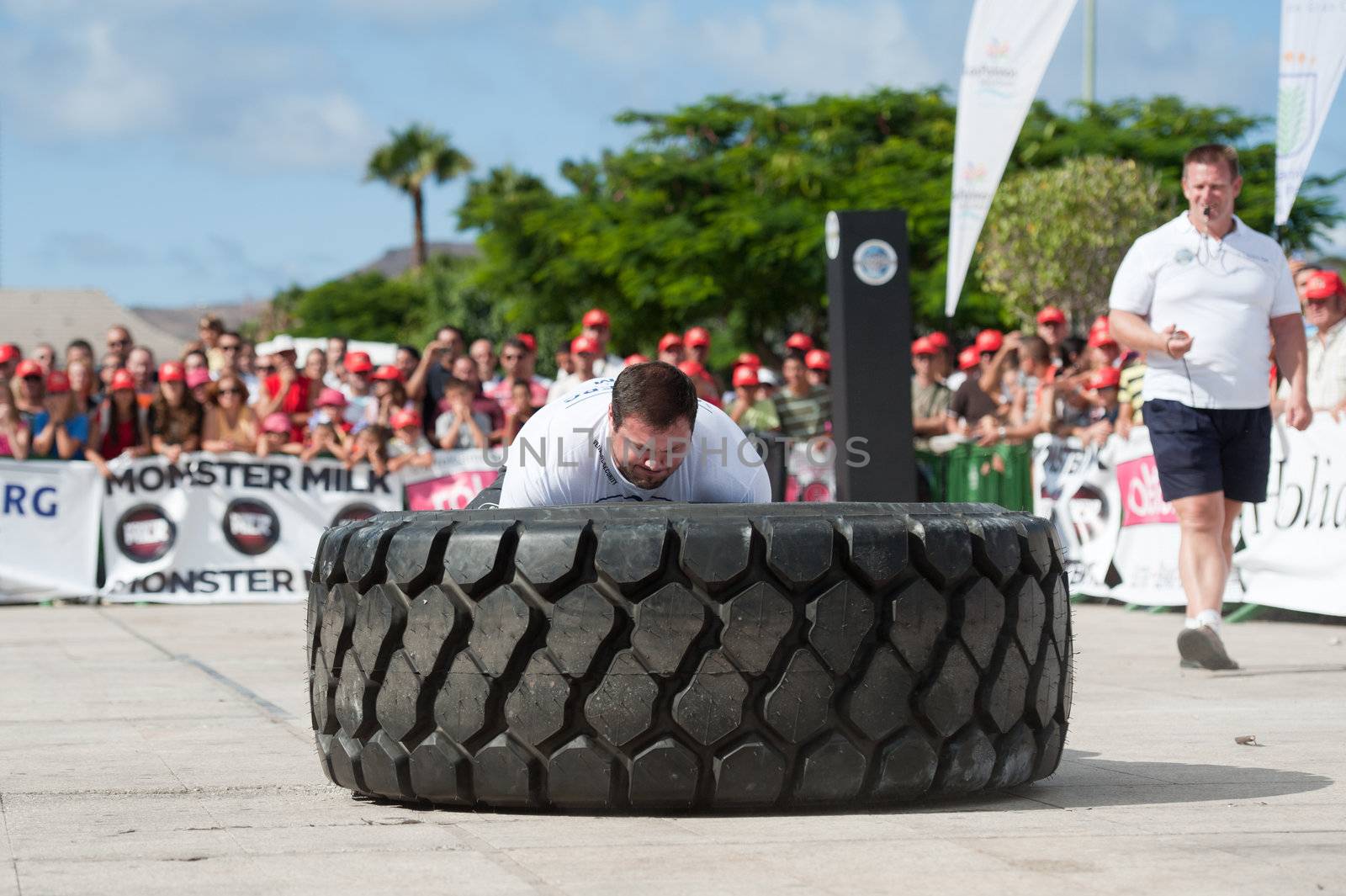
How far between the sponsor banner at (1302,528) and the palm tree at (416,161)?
280ft

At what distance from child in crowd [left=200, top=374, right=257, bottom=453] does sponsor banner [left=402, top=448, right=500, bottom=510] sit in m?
1.24

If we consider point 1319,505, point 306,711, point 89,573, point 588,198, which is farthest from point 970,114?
point 588,198

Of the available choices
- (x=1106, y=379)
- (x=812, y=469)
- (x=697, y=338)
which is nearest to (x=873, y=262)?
(x=1106, y=379)

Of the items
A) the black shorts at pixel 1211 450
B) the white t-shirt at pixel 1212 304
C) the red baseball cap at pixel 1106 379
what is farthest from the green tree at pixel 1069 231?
the black shorts at pixel 1211 450

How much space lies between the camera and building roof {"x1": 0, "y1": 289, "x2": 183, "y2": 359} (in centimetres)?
7575

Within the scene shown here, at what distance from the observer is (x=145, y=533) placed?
42.5 ft

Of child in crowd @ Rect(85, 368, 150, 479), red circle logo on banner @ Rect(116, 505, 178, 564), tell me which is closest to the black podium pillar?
red circle logo on banner @ Rect(116, 505, 178, 564)

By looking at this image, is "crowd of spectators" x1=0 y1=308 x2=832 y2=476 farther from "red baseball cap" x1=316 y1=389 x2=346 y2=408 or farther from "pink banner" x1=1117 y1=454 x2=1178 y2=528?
"pink banner" x1=1117 y1=454 x2=1178 y2=528

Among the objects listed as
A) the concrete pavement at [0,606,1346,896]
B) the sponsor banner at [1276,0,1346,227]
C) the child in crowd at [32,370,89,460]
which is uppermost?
the sponsor banner at [1276,0,1346,227]

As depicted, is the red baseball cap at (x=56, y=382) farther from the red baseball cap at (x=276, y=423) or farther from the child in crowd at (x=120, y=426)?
the red baseball cap at (x=276, y=423)

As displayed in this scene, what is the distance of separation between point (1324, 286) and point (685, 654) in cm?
703

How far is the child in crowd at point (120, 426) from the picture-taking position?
12.9m

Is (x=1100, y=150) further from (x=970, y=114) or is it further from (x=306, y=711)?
(x=306, y=711)

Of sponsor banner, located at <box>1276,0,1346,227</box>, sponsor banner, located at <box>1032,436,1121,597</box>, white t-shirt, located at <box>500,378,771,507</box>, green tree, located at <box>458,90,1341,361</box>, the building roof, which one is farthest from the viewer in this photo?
the building roof
